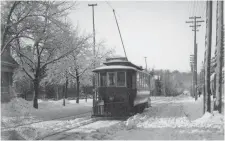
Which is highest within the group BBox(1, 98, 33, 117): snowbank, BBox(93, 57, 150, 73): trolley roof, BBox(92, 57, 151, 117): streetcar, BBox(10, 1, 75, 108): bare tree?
BBox(10, 1, 75, 108): bare tree

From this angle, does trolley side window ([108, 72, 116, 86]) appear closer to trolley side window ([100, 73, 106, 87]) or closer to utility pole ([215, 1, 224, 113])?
trolley side window ([100, 73, 106, 87])

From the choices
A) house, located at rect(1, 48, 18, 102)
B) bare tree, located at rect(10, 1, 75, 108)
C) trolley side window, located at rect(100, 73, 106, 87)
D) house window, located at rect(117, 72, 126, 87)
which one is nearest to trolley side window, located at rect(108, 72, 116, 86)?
house window, located at rect(117, 72, 126, 87)

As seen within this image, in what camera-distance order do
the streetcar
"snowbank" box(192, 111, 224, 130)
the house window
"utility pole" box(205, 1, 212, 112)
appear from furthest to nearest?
the house window < the streetcar < "utility pole" box(205, 1, 212, 112) < "snowbank" box(192, 111, 224, 130)

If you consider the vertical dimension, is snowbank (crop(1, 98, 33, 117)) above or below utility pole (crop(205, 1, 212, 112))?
below

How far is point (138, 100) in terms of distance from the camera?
1995cm

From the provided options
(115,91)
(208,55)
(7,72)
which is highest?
(208,55)

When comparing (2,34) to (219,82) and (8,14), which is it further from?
(219,82)

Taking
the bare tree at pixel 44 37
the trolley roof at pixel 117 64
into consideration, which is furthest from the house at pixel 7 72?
the trolley roof at pixel 117 64

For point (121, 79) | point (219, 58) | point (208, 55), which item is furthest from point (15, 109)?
point (219, 58)

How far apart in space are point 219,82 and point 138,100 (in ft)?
20.2

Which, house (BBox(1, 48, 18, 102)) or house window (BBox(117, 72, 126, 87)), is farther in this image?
house (BBox(1, 48, 18, 102))

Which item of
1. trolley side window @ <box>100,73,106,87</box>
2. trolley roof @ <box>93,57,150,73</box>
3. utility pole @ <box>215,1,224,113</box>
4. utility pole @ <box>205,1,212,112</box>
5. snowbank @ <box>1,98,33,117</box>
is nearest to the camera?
utility pole @ <box>215,1,224,113</box>

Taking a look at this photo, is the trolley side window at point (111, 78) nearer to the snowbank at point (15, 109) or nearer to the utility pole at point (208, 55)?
the utility pole at point (208, 55)

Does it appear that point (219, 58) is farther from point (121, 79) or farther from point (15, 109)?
point (15, 109)
